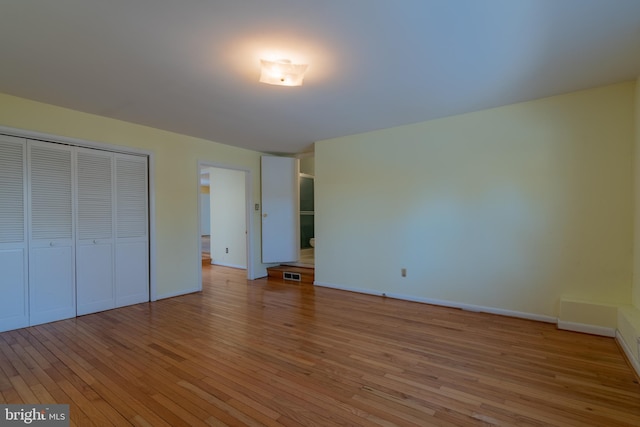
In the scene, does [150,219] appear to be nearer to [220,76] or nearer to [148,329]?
[148,329]

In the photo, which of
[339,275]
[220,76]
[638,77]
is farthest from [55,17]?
[638,77]

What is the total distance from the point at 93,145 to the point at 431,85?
3923 millimetres

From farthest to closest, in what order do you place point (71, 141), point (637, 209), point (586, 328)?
point (71, 141) → point (586, 328) → point (637, 209)

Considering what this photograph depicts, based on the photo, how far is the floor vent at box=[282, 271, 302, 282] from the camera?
5.46 m

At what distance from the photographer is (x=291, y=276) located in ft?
18.2

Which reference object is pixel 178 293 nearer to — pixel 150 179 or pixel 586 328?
pixel 150 179

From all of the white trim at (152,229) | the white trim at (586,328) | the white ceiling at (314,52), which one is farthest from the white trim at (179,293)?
the white trim at (586,328)

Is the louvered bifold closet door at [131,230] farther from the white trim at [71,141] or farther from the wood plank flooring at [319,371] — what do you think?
the wood plank flooring at [319,371]

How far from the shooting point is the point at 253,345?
9.04 feet

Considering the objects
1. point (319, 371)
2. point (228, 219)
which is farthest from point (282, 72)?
point (228, 219)

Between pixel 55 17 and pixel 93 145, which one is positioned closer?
pixel 55 17

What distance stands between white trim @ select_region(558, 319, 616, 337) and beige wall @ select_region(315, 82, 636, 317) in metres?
0.20

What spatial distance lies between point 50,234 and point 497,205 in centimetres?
514

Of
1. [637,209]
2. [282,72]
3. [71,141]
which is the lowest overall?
[637,209]
